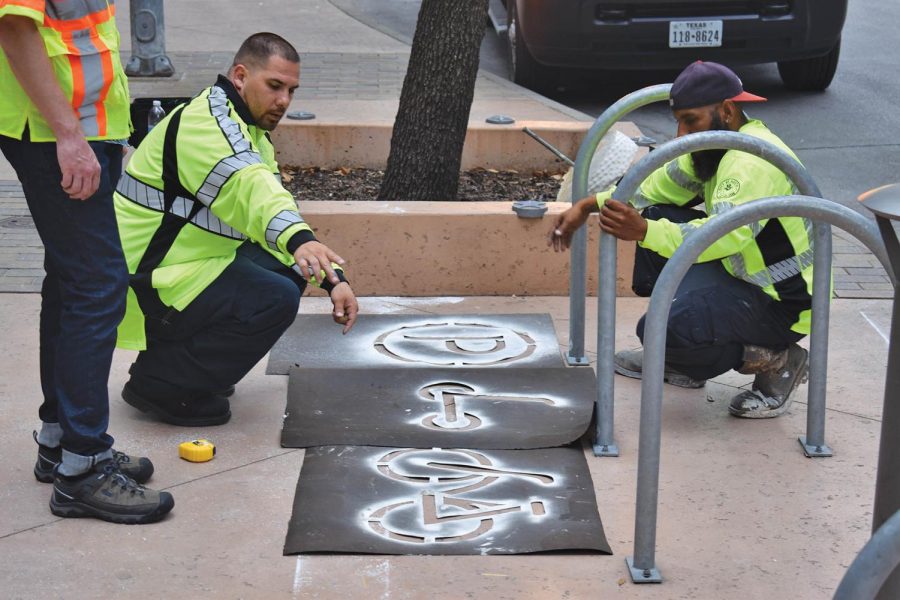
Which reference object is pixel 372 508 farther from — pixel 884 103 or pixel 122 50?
pixel 122 50

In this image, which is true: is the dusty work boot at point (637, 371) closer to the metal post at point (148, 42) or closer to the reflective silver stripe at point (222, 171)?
the reflective silver stripe at point (222, 171)

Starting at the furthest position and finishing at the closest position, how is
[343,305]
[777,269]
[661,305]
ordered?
[777,269] < [343,305] < [661,305]

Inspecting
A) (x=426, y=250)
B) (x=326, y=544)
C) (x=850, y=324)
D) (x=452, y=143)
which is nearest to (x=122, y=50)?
(x=452, y=143)

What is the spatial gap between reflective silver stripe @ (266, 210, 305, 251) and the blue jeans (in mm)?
415

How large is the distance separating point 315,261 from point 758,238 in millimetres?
1632

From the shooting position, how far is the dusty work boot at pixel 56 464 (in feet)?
13.0

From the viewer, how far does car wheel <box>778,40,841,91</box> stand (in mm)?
9953

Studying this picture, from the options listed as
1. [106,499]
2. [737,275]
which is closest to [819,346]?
[737,275]

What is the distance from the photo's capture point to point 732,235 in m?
4.29

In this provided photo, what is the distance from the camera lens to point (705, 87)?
4.38 m

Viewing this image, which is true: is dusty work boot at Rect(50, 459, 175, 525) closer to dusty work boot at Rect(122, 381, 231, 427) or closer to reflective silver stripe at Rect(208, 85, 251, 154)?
dusty work boot at Rect(122, 381, 231, 427)

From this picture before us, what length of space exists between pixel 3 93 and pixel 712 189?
2.39 m

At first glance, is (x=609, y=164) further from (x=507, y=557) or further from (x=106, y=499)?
(x=106, y=499)

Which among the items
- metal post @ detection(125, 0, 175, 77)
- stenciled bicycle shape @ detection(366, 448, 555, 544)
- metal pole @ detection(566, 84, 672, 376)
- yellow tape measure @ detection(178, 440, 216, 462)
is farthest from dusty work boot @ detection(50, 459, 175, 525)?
metal post @ detection(125, 0, 175, 77)
